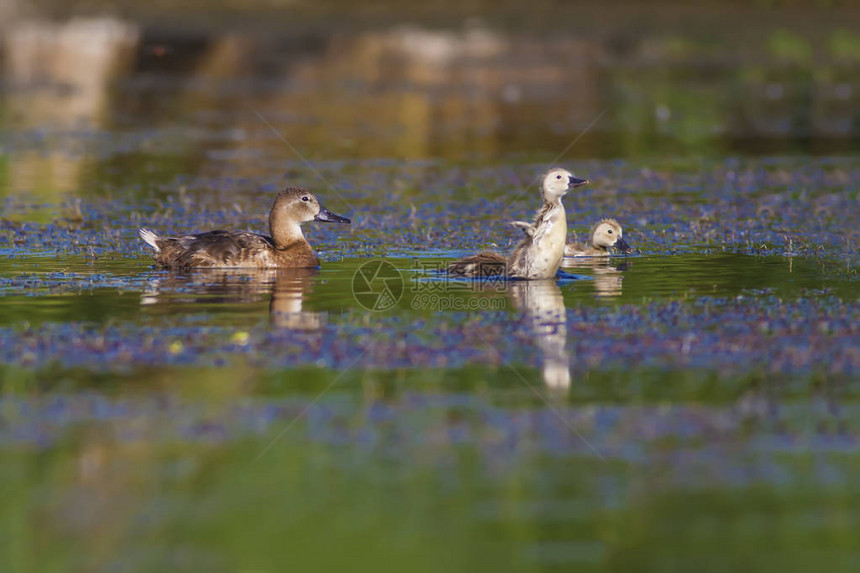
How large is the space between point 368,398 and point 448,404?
0.56 meters

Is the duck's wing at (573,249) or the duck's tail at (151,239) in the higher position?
the duck's tail at (151,239)

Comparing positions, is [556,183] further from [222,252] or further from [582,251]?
[222,252]

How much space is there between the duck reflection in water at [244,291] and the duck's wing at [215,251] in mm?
95

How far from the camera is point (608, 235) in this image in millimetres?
15133

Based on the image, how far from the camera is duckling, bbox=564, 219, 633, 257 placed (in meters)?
15.1

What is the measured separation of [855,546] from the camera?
6332 millimetres

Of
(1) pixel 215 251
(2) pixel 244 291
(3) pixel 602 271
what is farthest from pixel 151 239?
(3) pixel 602 271

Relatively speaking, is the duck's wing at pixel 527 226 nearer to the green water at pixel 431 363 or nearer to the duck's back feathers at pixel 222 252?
the green water at pixel 431 363

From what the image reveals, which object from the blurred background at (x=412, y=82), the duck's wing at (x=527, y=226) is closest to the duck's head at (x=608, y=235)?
the duck's wing at (x=527, y=226)

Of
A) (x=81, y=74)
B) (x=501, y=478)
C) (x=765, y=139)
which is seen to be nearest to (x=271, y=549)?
(x=501, y=478)

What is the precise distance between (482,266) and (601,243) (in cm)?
236

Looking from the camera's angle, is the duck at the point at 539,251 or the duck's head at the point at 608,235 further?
the duck's head at the point at 608,235

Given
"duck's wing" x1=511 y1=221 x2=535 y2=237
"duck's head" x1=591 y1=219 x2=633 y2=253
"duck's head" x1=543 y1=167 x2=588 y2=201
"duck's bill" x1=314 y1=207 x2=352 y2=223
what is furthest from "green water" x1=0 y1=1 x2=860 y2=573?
"duck's head" x1=543 y1=167 x2=588 y2=201

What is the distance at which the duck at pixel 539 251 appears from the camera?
13.2 meters
